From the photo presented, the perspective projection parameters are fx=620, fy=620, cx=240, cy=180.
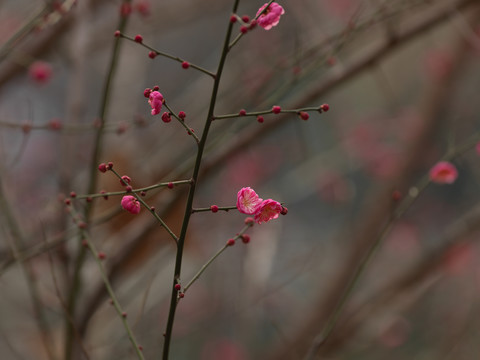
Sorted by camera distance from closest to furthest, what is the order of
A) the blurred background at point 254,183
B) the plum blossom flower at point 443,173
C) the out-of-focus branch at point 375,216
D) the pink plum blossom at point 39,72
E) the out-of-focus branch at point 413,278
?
the plum blossom flower at point 443,173 < the blurred background at point 254,183 < the pink plum blossom at point 39,72 < the out-of-focus branch at point 413,278 < the out-of-focus branch at point 375,216

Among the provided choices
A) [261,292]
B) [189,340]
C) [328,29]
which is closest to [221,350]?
[189,340]

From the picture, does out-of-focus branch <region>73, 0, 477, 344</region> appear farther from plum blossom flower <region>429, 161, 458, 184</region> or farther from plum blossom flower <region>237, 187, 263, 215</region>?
plum blossom flower <region>237, 187, 263, 215</region>

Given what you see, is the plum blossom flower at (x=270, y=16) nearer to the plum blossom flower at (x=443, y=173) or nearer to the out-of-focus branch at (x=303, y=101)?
the plum blossom flower at (x=443, y=173)

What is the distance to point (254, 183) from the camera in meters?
4.64

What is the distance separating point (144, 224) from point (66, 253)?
0.30 meters

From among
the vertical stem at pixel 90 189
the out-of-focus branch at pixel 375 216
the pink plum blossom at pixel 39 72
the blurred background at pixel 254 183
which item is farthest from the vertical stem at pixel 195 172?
the out-of-focus branch at pixel 375 216

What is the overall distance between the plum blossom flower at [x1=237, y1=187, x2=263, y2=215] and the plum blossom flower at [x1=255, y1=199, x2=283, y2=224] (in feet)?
0.04

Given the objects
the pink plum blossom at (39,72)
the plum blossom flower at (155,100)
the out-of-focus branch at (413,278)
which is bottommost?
the plum blossom flower at (155,100)

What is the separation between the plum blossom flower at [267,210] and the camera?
3.26 ft

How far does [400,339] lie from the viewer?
3975 mm

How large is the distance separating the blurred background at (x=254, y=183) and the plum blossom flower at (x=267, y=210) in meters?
0.68

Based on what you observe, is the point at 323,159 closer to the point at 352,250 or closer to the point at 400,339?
the point at 352,250

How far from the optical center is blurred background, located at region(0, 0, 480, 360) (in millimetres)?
2158

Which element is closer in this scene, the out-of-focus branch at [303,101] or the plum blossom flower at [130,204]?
the plum blossom flower at [130,204]
